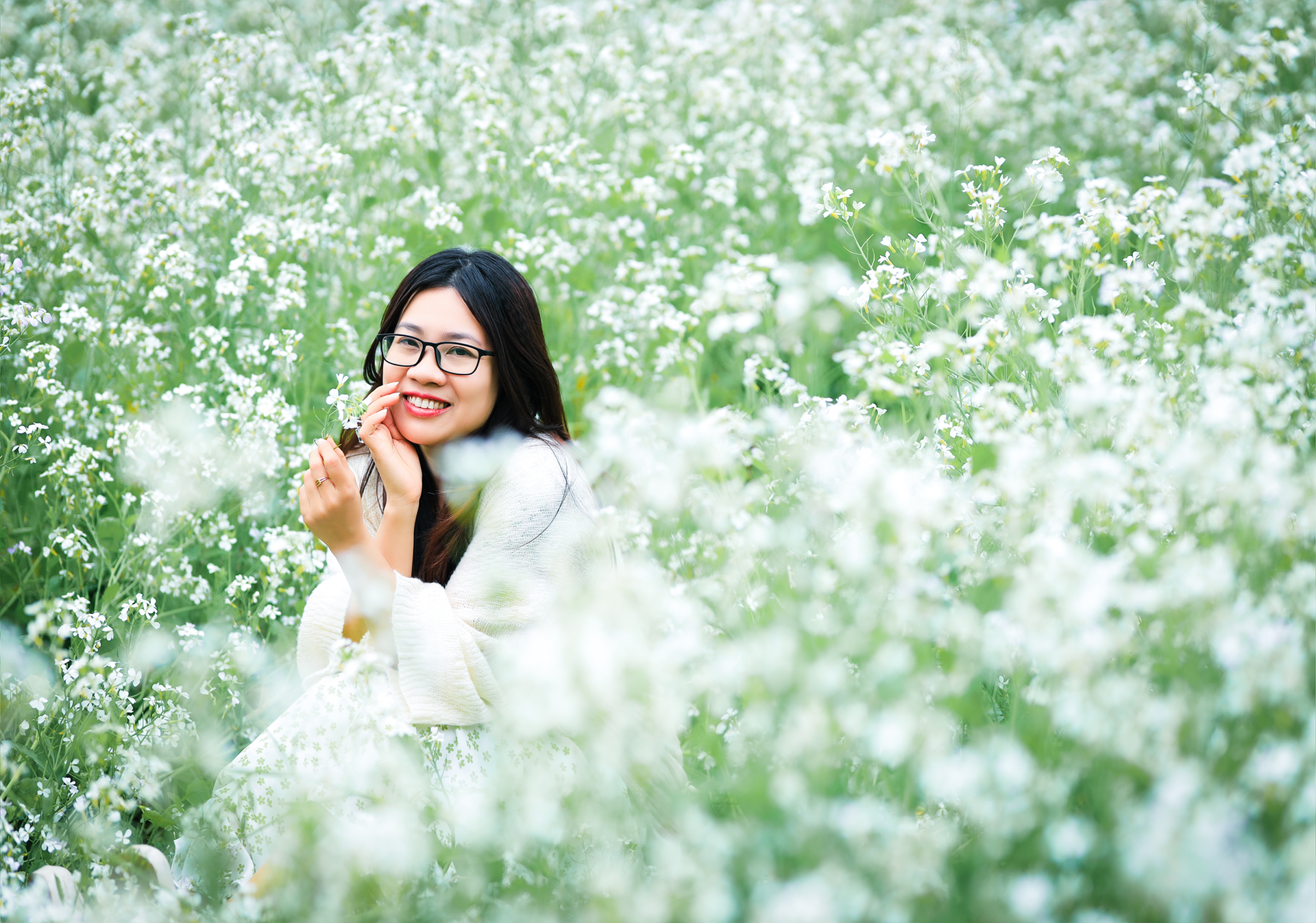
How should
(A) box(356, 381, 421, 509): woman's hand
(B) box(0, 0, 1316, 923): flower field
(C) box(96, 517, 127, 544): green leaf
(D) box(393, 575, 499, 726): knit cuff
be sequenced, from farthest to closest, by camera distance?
(C) box(96, 517, 127, 544): green leaf → (A) box(356, 381, 421, 509): woman's hand → (D) box(393, 575, 499, 726): knit cuff → (B) box(0, 0, 1316, 923): flower field

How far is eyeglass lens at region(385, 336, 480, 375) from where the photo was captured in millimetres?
2959

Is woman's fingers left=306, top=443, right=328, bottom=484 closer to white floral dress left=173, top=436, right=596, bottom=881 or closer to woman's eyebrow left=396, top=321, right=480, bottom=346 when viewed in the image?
white floral dress left=173, top=436, right=596, bottom=881

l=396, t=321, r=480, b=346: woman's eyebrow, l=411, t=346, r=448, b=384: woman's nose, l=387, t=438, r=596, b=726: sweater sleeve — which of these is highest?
l=396, t=321, r=480, b=346: woman's eyebrow

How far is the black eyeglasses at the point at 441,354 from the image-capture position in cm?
296

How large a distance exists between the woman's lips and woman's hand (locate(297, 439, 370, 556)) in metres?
0.33

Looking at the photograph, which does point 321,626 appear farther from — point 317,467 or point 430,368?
point 430,368

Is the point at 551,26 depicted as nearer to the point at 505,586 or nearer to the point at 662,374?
the point at 662,374

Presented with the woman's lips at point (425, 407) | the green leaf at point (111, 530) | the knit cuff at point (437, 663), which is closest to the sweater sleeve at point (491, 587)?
the knit cuff at point (437, 663)

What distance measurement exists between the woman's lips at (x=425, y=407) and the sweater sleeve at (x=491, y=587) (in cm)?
27

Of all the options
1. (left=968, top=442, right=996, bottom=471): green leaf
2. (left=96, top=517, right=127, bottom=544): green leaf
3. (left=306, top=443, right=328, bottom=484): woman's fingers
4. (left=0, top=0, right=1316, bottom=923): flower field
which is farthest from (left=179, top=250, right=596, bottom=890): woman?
(left=968, top=442, right=996, bottom=471): green leaf

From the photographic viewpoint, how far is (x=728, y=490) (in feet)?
6.50

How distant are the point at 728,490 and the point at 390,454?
1.27 m

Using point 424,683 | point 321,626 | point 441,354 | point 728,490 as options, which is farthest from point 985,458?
point 321,626

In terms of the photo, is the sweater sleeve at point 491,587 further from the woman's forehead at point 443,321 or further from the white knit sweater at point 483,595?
the woman's forehead at point 443,321
